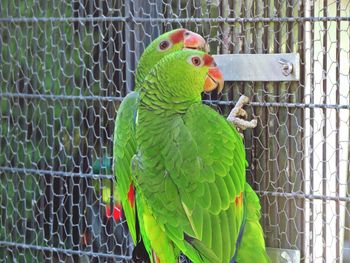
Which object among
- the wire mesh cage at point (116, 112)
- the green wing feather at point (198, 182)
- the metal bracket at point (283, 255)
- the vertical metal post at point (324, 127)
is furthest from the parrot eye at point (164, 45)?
the metal bracket at point (283, 255)

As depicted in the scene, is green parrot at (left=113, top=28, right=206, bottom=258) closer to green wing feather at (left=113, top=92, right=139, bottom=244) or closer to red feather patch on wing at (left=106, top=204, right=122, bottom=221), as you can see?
green wing feather at (left=113, top=92, right=139, bottom=244)

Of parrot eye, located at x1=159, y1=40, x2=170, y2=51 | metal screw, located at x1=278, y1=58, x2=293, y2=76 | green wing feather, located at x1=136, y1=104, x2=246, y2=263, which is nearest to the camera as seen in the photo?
green wing feather, located at x1=136, y1=104, x2=246, y2=263

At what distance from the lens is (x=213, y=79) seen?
211 centimetres

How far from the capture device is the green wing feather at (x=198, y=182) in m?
1.99

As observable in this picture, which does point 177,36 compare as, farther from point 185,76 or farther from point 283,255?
point 283,255

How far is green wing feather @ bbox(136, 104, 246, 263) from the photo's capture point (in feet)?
6.54

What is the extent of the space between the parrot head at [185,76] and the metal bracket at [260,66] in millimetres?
75

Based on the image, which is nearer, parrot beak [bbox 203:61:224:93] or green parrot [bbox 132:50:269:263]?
green parrot [bbox 132:50:269:263]

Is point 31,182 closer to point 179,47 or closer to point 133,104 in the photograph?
point 133,104

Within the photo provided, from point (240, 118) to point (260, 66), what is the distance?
0.14m

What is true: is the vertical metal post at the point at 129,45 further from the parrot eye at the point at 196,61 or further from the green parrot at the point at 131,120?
the parrot eye at the point at 196,61

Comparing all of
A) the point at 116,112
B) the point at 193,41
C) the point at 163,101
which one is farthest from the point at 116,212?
the point at 193,41

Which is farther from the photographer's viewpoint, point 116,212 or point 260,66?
point 116,212

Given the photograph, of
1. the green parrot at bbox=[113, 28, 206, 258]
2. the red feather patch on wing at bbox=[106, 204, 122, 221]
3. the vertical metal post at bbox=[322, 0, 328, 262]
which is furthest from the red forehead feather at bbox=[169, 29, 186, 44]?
the red feather patch on wing at bbox=[106, 204, 122, 221]
